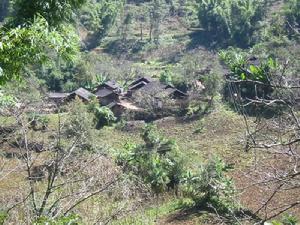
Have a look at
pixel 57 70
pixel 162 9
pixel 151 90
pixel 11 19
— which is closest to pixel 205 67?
pixel 151 90

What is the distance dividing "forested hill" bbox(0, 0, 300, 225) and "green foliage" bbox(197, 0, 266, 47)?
0.42 feet

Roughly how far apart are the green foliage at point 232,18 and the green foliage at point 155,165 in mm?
25630

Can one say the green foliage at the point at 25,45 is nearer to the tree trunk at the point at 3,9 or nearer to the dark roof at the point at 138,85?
the dark roof at the point at 138,85

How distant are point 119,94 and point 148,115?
467 cm

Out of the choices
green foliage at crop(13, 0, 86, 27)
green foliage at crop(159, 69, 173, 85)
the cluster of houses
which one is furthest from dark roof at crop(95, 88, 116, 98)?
green foliage at crop(13, 0, 86, 27)

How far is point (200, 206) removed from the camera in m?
13.3

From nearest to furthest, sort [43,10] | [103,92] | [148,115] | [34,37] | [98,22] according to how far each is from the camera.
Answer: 1. [34,37]
2. [43,10]
3. [148,115]
4. [103,92]
5. [98,22]

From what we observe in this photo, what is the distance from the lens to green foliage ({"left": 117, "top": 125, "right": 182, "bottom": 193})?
1491cm

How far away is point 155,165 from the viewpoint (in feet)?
49.5

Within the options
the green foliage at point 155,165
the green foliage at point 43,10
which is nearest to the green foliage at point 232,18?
the green foliage at point 155,165

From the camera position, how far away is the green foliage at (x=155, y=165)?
14.9m

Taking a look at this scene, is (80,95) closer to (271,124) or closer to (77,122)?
(77,122)

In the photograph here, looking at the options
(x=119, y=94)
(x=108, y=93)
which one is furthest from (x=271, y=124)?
(x=119, y=94)

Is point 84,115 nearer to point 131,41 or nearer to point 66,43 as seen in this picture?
point 66,43
